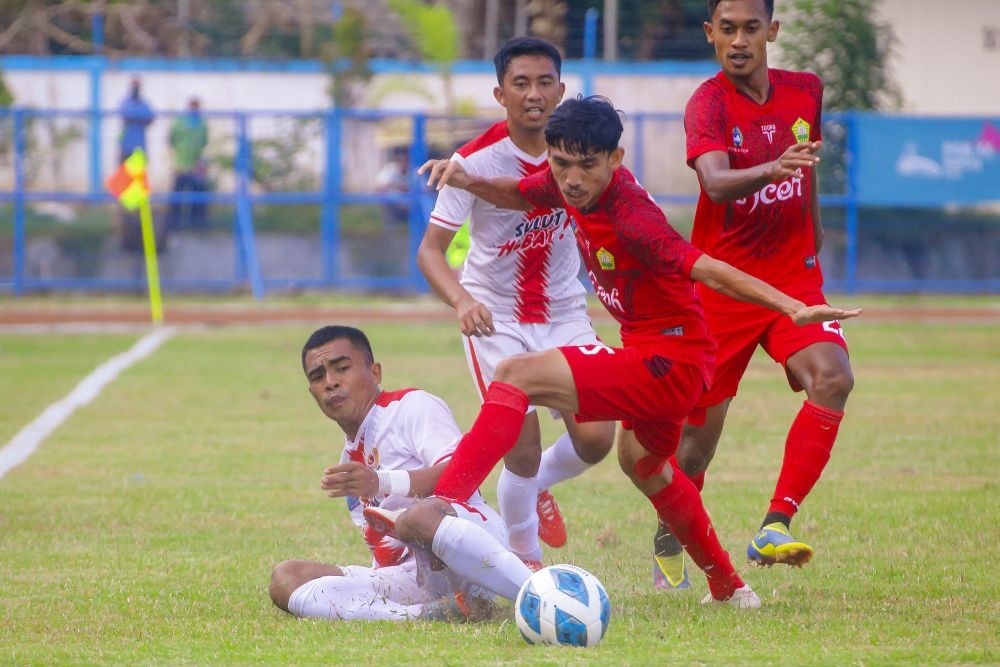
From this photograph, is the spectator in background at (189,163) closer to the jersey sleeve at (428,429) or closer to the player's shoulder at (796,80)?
the player's shoulder at (796,80)

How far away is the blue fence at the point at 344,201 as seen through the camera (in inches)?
857

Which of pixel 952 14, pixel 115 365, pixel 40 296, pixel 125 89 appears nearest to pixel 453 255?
pixel 115 365

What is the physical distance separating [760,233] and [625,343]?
1.09 metres

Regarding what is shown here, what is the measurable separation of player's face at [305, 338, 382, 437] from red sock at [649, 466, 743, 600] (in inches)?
44.9

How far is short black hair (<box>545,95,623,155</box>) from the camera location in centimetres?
523

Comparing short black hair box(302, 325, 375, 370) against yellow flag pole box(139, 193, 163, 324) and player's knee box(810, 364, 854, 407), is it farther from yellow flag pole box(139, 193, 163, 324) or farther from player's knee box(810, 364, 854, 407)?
yellow flag pole box(139, 193, 163, 324)

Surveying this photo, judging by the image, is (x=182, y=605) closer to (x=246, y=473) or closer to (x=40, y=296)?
(x=246, y=473)

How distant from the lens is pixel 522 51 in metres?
6.59

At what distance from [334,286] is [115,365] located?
26.2 feet

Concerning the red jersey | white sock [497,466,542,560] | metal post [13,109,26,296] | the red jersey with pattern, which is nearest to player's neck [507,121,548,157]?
the red jersey

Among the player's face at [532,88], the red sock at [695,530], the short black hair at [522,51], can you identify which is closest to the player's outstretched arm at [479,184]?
the player's face at [532,88]

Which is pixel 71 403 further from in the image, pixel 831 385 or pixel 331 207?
pixel 331 207

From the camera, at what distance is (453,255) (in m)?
15.8

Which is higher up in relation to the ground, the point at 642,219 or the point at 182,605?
the point at 642,219
